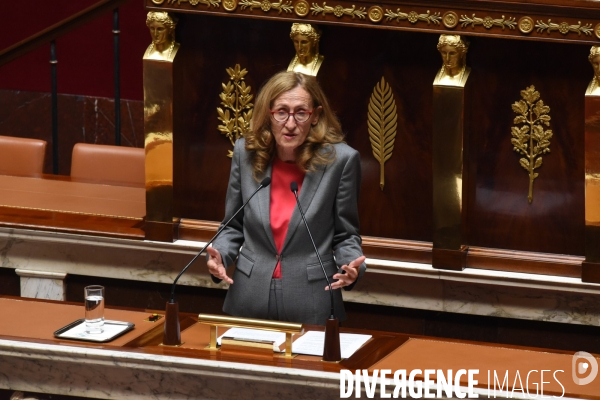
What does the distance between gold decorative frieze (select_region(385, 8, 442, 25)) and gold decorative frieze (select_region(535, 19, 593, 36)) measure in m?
0.35

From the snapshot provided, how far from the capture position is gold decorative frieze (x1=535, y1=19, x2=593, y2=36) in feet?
13.1

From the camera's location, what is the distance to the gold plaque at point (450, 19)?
4136mm

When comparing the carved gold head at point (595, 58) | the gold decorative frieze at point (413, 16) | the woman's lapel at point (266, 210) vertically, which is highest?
the gold decorative frieze at point (413, 16)

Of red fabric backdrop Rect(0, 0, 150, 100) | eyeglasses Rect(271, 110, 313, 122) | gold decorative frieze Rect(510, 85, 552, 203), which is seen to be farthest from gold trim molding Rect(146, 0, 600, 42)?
red fabric backdrop Rect(0, 0, 150, 100)

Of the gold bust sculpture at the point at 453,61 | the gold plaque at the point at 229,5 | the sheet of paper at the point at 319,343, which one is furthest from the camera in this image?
the gold plaque at the point at 229,5

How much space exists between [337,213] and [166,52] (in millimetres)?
1304

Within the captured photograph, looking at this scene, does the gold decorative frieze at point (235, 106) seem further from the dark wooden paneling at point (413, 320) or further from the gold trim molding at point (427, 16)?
the dark wooden paneling at point (413, 320)

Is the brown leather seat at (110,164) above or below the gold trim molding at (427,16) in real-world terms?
below

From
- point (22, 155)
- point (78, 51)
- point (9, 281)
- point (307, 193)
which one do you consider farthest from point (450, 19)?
point (78, 51)

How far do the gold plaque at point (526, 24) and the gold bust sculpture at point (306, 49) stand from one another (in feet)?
2.40

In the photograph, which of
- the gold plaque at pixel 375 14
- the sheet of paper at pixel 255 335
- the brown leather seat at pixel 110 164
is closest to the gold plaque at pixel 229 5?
the gold plaque at pixel 375 14

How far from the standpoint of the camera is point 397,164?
438cm

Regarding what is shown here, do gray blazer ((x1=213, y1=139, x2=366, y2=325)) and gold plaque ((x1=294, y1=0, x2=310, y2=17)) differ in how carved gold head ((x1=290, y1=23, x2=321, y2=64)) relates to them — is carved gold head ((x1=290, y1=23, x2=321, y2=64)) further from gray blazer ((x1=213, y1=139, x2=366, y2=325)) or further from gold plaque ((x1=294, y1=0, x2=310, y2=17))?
gray blazer ((x1=213, y1=139, x2=366, y2=325))

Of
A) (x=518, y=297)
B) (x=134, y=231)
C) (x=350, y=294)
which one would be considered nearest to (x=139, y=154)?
(x=134, y=231)
